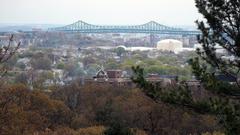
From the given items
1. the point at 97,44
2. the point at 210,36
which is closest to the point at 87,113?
Result: the point at 210,36

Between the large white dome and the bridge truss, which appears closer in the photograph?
the large white dome

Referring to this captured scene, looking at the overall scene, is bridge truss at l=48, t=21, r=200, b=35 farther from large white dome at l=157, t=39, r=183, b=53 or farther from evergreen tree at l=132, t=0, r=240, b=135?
evergreen tree at l=132, t=0, r=240, b=135

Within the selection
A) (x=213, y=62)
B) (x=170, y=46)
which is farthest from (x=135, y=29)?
(x=213, y=62)

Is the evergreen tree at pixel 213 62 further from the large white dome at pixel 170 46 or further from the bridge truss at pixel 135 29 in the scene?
the bridge truss at pixel 135 29

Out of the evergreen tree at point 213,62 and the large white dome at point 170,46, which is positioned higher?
the evergreen tree at point 213,62

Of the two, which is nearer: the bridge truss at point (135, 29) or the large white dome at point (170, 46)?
the large white dome at point (170, 46)

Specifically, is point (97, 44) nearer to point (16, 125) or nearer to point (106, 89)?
point (106, 89)

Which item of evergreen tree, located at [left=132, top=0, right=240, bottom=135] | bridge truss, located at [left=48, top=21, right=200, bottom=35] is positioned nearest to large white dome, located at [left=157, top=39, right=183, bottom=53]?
bridge truss, located at [left=48, top=21, right=200, bottom=35]

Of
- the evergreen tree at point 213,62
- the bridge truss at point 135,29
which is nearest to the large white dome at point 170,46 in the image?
the bridge truss at point 135,29

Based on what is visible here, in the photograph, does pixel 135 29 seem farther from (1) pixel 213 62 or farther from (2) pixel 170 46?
(1) pixel 213 62
